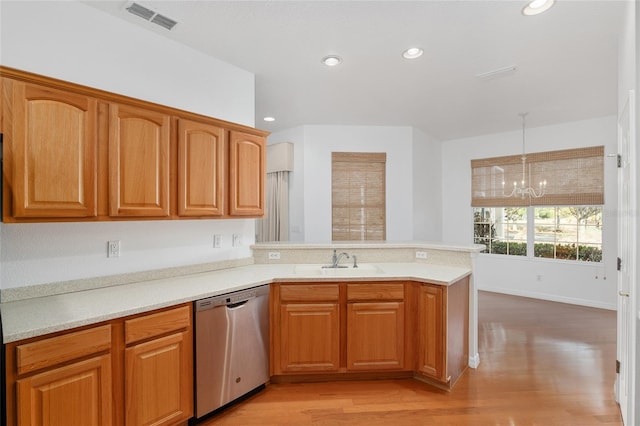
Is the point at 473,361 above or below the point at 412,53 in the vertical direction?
below

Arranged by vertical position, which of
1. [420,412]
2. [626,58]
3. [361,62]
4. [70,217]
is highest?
[361,62]

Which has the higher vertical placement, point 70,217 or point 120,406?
point 70,217

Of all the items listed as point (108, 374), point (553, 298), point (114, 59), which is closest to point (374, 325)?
point (108, 374)

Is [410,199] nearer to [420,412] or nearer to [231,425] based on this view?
[420,412]

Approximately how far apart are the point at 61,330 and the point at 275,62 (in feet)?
8.27

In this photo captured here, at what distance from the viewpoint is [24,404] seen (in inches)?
57.1

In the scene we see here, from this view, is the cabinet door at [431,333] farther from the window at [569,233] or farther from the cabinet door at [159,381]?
the window at [569,233]

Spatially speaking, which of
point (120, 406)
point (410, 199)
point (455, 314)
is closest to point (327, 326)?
point (455, 314)

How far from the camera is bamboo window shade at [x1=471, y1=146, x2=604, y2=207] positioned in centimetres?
477

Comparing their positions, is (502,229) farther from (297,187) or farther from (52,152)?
(52,152)

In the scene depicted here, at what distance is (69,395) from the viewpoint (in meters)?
1.59

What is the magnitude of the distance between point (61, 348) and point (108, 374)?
0.29 m

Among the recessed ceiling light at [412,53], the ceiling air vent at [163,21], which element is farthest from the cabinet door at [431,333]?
the ceiling air vent at [163,21]

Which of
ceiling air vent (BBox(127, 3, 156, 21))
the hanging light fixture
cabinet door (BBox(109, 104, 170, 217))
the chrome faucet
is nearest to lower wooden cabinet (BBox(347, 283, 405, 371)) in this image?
the chrome faucet
